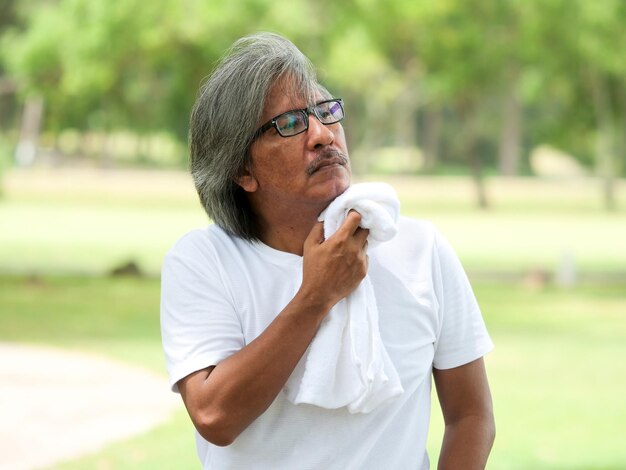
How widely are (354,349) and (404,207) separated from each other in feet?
109

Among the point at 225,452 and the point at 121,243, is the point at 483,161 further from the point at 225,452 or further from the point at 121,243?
the point at 225,452

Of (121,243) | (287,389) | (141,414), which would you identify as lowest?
(121,243)

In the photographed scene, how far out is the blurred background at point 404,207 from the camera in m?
9.15

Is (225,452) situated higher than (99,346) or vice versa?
(225,452)

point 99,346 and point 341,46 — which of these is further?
point 341,46

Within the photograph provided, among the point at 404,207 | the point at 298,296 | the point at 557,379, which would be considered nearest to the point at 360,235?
the point at 298,296

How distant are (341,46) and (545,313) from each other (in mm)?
10553

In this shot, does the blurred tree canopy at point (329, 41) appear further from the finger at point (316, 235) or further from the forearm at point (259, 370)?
the forearm at point (259, 370)

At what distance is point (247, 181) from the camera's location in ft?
7.25

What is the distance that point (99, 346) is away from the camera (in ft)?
38.6

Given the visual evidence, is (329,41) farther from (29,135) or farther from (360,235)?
(29,135)

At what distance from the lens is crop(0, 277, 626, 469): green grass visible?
7207mm

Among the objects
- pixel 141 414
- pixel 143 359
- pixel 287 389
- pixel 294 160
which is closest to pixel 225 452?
pixel 287 389

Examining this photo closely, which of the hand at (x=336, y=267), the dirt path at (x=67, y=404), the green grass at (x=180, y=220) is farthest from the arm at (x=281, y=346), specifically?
the green grass at (x=180, y=220)
